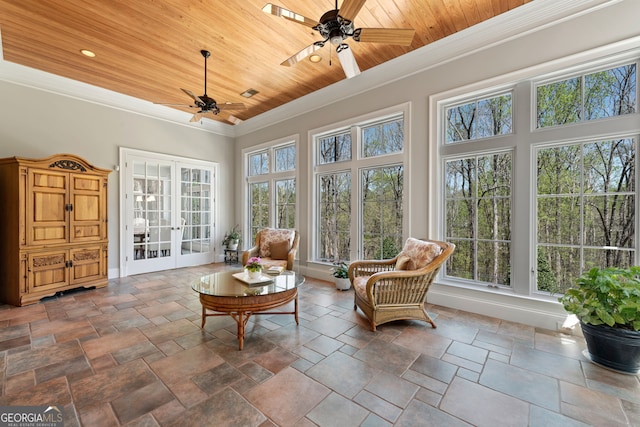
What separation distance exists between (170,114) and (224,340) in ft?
16.2

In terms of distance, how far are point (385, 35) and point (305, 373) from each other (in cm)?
283

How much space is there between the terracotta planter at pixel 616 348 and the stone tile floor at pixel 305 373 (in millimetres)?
78

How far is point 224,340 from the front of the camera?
256 centimetres

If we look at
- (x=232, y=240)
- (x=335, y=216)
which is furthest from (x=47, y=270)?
(x=335, y=216)

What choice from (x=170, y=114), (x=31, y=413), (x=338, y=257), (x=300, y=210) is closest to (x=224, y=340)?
(x=31, y=413)

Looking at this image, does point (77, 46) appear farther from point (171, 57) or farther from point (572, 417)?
point (572, 417)

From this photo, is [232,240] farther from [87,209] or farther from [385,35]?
[385,35]

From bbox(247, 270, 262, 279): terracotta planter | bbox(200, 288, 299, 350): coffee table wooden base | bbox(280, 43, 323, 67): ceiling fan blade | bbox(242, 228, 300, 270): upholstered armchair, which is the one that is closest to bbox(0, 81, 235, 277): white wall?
bbox(242, 228, 300, 270): upholstered armchair

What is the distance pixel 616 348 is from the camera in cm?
204

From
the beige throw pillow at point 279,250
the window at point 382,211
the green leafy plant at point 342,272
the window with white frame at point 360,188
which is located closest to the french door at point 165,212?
the beige throw pillow at point 279,250

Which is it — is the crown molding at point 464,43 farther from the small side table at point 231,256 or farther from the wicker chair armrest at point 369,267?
the small side table at point 231,256

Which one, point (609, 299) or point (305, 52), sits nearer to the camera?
point (609, 299)

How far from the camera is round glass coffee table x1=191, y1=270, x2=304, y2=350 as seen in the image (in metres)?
2.42

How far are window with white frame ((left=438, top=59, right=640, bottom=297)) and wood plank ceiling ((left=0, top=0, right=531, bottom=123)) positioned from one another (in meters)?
1.05
